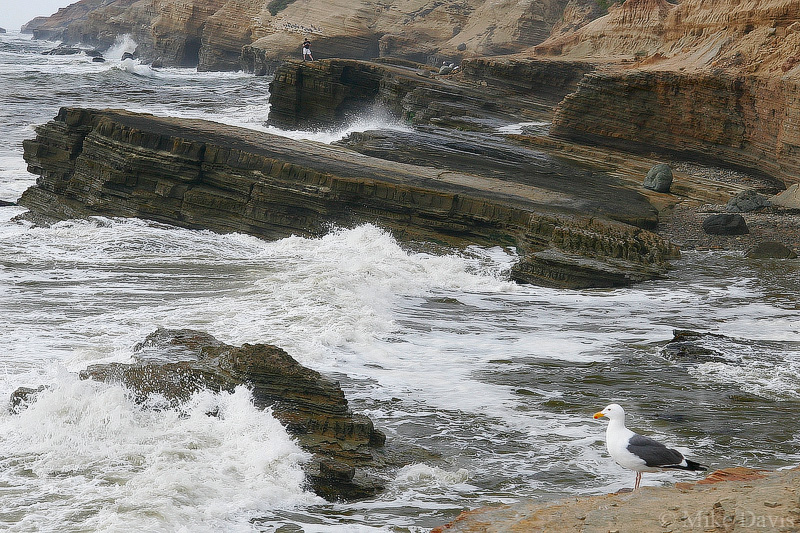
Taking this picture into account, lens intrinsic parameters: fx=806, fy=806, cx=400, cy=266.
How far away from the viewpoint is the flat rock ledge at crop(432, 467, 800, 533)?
3.97 m

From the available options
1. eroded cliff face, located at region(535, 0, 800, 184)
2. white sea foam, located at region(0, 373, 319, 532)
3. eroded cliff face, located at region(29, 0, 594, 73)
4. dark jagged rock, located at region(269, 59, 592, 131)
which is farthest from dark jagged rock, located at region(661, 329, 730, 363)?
eroded cliff face, located at region(29, 0, 594, 73)

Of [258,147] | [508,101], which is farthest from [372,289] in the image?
[508,101]

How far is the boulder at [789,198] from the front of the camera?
47.4ft

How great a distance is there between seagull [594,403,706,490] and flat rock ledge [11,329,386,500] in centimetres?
167

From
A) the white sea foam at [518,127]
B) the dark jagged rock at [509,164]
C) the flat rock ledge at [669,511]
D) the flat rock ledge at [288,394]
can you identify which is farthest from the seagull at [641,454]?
the white sea foam at [518,127]

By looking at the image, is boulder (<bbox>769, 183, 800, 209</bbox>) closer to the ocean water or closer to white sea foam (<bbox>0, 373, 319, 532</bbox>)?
the ocean water

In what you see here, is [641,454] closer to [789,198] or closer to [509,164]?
[789,198]

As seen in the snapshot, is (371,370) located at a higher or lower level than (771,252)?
lower

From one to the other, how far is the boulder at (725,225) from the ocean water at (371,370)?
105cm

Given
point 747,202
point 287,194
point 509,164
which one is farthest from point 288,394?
point 509,164

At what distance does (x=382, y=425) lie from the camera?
22.2 feet

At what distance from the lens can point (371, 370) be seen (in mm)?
8133

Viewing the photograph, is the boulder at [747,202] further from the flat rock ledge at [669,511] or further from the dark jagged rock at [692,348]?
the flat rock ledge at [669,511]

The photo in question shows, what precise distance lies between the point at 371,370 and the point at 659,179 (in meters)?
9.82
